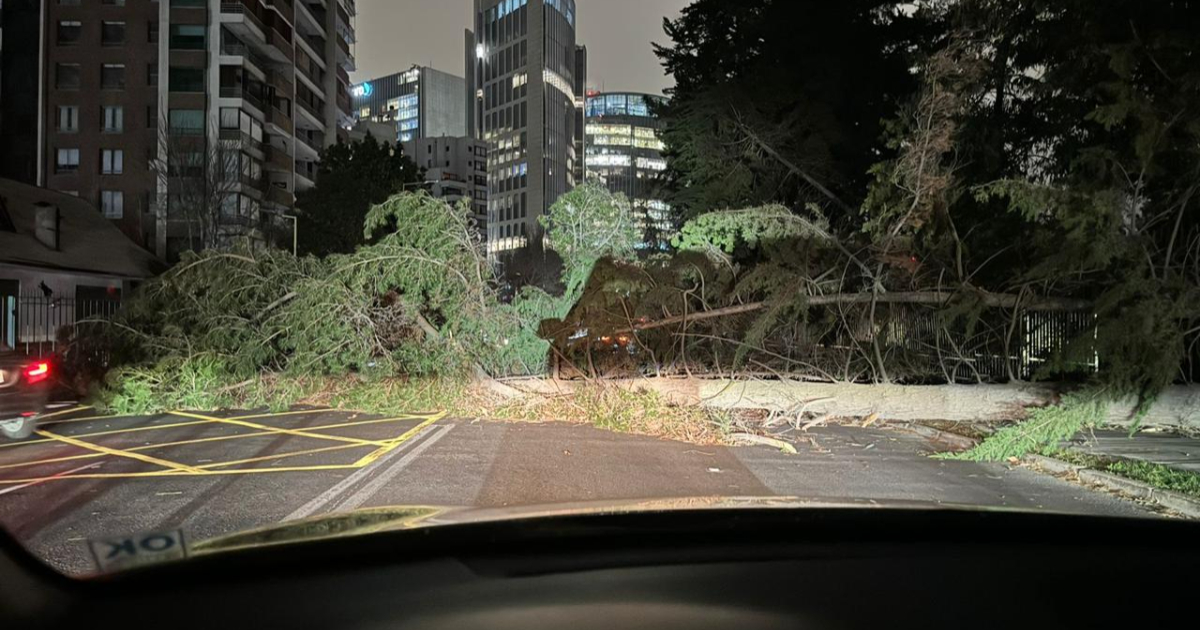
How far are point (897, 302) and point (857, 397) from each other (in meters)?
1.75

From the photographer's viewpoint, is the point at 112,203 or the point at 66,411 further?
the point at 112,203

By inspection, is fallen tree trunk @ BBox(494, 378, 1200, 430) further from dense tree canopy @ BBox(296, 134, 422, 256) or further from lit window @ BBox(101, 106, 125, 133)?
lit window @ BBox(101, 106, 125, 133)

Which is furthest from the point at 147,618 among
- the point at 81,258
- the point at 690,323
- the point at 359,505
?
the point at 81,258

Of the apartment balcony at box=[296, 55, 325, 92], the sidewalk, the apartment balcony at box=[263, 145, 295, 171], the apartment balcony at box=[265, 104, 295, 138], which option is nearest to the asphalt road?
the sidewalk

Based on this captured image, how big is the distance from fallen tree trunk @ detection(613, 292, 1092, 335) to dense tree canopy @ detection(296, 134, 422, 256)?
22.7 metres

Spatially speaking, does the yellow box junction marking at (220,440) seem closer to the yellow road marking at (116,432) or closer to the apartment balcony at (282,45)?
the yellow road marking at (116,432)

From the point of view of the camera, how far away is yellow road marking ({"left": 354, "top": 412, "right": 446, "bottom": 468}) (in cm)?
805

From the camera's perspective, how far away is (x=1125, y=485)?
705 centimetres

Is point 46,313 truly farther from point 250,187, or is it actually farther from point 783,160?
point 783,160

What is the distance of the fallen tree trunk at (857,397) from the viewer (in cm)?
1136

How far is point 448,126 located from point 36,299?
162894 mm

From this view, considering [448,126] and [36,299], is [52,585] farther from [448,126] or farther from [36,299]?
[448,126]

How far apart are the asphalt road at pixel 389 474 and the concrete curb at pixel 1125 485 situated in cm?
24

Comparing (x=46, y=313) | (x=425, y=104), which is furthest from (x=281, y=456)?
(x=425, y=104)
